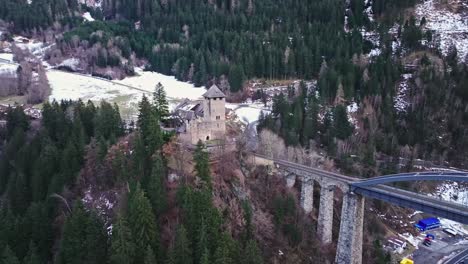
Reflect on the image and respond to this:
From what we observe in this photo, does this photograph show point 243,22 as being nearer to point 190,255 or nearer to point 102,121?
point 102,121

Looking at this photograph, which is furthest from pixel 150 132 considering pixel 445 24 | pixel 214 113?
pixel 445 24

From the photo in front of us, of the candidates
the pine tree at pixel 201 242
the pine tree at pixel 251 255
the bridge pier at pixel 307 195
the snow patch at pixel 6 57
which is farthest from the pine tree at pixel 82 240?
the snow patch at pixel 6 57

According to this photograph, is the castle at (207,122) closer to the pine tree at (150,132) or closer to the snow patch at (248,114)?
the pine tree at (150,132)

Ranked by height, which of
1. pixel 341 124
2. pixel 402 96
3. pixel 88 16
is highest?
pixel 88 16

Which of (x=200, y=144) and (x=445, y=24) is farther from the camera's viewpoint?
(x=445, y=24)

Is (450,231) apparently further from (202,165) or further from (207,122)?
(202,165)

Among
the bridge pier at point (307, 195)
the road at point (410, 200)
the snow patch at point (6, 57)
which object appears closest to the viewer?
the road at point (410, 200)

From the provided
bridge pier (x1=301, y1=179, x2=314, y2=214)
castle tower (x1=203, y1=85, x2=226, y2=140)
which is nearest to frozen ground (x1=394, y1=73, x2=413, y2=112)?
bridge pier (x1=301, y1=179, x2=314, y2=214)

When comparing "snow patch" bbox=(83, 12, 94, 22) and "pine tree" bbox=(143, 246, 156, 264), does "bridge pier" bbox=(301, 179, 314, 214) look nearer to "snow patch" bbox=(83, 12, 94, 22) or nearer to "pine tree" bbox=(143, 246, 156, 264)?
"pine tree" bbox=(143, 246, 156, 264)
